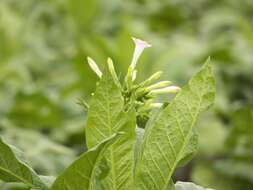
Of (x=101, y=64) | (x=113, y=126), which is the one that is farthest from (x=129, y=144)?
(x=101, y=64)

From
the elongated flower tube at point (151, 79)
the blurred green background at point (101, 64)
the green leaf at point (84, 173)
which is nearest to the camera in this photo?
the green leaf at point (84, 173)

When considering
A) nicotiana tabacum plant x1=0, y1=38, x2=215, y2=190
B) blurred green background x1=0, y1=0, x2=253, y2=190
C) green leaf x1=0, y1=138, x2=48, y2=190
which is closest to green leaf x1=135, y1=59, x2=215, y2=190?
nicotiana tabacum plant x1=0, y1=38, x2=215, y2=190

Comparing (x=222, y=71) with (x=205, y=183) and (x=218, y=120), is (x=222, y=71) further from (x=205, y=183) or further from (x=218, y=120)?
(x=205, y=183)

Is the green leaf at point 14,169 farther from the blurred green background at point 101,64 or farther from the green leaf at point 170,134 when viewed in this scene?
the blurred green background at point 101,64

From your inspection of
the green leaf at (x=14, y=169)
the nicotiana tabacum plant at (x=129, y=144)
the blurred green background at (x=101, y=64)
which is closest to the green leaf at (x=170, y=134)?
the nicotiana tabacum plant at (x=129, y=144)

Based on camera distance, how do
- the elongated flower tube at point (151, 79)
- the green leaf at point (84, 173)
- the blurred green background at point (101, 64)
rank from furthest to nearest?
the blurred green background at point (101, 64) → the elongated flower tube at point (151, 79) → the green leaf at point (84, 173)

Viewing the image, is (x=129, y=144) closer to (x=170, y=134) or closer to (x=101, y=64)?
(x=170, y=134)
